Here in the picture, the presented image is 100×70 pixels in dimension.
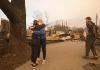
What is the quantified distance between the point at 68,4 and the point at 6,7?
49.1 feet

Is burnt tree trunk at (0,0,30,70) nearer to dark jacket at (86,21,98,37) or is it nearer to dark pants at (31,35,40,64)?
dark pants at (31,35,40,64)

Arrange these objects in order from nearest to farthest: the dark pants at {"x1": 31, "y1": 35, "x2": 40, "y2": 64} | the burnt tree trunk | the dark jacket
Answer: the burnt tree trunk < the dark pants at {"x1": 31, "y1": 35, "x2": 40, "y2": 64} < the dark jacket

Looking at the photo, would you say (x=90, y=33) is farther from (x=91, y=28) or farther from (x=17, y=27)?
(x=17, y=27)

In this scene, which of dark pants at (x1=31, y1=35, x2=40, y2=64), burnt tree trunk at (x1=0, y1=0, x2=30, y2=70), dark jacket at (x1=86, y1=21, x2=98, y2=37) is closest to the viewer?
burnt tree trunk at (x1=0, y1=0, x2=30, y2=70)

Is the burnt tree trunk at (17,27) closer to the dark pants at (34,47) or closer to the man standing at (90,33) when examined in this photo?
the dark pants at (34,47)

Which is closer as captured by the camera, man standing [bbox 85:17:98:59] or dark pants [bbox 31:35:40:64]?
dark pants [bbox 31:35:40:64]

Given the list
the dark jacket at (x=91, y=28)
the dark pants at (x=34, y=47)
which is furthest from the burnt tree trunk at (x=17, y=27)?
the dark jacket at (x=91, y=28)

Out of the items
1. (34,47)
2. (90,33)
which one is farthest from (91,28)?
(34,47)

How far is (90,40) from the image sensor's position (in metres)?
12.7

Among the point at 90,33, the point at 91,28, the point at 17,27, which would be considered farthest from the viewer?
the point at 90,33

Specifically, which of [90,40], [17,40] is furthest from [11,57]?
[90,40]

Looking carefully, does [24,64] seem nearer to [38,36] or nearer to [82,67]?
[38,36]

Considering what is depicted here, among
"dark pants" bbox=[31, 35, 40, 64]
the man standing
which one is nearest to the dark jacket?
the man standing

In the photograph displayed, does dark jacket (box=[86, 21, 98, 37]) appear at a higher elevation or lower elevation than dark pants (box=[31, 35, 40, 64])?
higher
